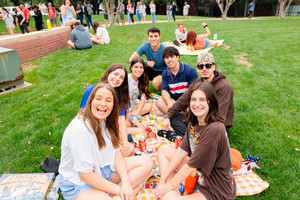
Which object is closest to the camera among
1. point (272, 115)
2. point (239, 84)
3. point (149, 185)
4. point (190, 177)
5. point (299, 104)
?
point (190, 177)

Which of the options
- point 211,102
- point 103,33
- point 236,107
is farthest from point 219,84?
point 103,33

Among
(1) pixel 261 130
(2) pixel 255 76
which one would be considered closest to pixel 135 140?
(1) pixel 261 130

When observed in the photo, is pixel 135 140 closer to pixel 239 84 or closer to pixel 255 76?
pixel 239 84

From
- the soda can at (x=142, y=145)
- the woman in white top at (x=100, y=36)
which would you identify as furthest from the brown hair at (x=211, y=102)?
the woman in white top at (x=100, y=36)

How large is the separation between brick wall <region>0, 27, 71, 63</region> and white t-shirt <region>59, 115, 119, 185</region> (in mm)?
6385

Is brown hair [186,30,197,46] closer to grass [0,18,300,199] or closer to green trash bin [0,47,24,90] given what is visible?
grass [0,18,300,199]

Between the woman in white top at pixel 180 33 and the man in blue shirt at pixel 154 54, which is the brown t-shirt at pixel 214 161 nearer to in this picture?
the man in blue shirt at pixel 154 54

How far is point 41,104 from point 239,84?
537 cm

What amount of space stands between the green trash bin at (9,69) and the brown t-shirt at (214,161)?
5662 mm

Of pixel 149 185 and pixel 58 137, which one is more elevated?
pixel 58 137

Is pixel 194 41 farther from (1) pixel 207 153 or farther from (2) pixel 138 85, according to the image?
(1) pixel 207 153

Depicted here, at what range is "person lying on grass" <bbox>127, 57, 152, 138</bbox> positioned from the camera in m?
3.93

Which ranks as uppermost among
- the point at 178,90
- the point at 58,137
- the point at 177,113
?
the point at 178,90

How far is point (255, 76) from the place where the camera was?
6.18 meters
